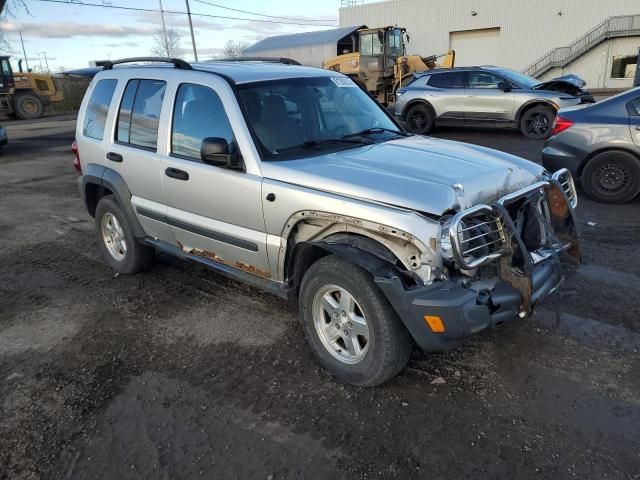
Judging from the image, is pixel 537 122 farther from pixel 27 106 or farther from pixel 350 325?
pixel 27 106

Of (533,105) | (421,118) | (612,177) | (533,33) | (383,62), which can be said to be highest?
(533,33)

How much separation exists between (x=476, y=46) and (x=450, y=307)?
4456cm

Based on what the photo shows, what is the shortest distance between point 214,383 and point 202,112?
200cm

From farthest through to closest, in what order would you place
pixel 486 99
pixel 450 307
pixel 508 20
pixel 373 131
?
1. pixel 508 20
2. pixel 486 99
3. pixel 373 131
4. pixel 450 307

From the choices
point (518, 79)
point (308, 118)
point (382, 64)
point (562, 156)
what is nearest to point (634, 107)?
point (562, 156)

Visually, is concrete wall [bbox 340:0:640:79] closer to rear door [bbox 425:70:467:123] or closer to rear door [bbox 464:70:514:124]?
rear door [bbox 425:70:467:123]

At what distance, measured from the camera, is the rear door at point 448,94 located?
13.6 m

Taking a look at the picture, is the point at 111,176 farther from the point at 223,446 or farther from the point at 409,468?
the point at 409,468

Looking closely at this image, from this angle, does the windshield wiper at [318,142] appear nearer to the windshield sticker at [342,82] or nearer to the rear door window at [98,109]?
the windshield sticker at [342,82]

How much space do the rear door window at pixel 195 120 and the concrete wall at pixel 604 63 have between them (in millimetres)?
38604

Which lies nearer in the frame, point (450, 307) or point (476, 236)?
point (450, 307)

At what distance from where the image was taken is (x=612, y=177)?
6.90m

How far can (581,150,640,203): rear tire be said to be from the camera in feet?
22.1

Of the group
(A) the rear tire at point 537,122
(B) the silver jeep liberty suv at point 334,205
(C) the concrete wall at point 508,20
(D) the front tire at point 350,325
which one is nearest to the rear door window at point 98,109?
(B) the silver jeep liberty suv at point 334,205
